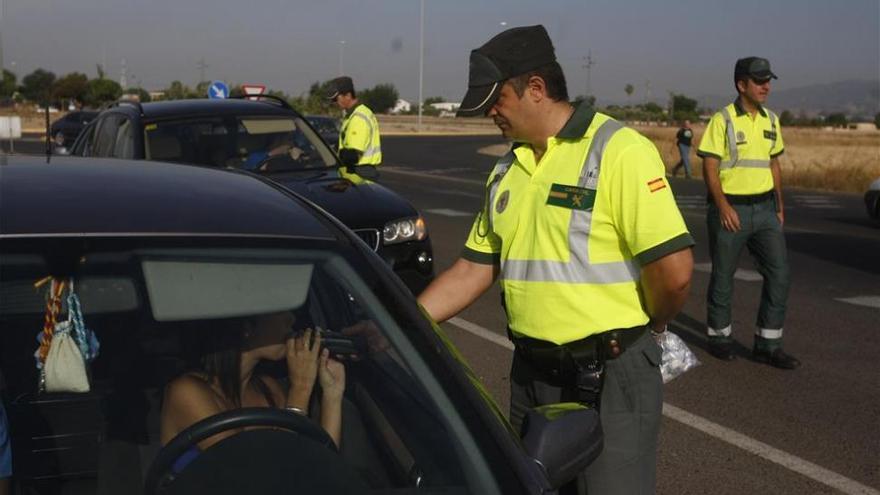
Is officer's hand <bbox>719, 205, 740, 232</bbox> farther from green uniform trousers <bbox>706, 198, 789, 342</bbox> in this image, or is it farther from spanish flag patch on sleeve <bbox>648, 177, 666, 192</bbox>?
spanish flag patch on sleeve <bbox>648, 177, 666, 192</bbox>

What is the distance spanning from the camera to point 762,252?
7195 millimetres

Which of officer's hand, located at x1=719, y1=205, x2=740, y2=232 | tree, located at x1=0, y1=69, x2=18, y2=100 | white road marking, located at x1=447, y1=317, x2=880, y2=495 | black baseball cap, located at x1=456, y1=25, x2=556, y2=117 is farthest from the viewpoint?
tree, located at x1=0, y1=69, x2=18, y2=100

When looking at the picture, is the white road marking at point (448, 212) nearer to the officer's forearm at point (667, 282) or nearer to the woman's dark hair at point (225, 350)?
the officer's forearm at point (667, 282)

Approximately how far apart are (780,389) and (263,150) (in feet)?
13.5

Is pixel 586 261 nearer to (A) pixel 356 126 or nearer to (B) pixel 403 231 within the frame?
(B) pixel 403 231

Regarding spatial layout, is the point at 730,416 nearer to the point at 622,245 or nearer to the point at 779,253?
the point at 779,253

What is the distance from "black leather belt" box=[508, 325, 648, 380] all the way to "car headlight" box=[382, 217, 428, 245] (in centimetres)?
422

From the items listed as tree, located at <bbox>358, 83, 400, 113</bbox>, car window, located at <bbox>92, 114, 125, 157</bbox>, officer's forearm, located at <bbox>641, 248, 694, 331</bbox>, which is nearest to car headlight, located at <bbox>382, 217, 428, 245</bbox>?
car window, located at <bbox>92, 114, 125, 157</bbox>

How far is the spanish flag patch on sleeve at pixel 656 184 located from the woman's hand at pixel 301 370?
3.17 feet

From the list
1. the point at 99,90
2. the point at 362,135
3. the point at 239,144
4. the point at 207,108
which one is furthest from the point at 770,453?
the point at 99,90

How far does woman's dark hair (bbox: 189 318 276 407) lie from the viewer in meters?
2.61

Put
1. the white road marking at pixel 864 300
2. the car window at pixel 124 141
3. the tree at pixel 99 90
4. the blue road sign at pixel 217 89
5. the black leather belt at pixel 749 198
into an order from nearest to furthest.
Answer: the black leather belt at pixel 749 198
the car window at pixel 124 141
the white road marking at pixel 864 300
the blue road sign at pixel 217 89
the tree at pixel 99 90

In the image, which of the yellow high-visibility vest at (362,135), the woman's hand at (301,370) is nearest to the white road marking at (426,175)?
the yellow high-visibility vest at (362,135)

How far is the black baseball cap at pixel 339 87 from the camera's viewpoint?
1230 centimetres
